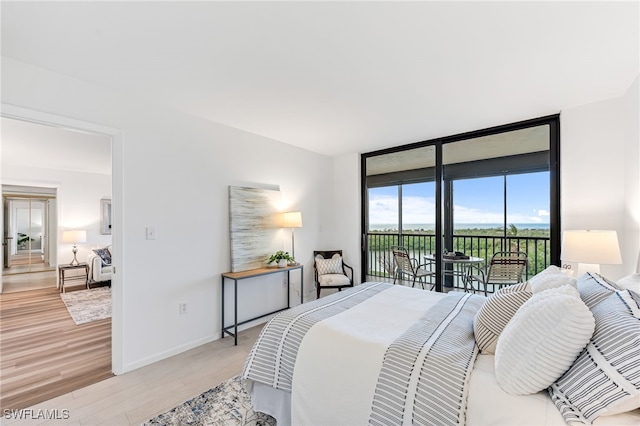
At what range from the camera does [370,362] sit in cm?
145

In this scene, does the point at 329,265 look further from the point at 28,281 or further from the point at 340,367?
the point at 28,281

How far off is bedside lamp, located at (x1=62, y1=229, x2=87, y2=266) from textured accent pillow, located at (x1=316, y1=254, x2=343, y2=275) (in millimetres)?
5030

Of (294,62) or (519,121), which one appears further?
(519,121)

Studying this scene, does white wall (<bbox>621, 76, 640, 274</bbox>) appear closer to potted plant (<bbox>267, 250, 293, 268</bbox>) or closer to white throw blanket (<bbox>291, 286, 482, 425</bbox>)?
white throw blanket (<bbox>291, 286, 482, 425</bbox>)

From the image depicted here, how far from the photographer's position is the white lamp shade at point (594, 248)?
2.22 meters

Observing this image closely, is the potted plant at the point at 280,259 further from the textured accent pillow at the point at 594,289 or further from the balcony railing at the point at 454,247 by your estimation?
the textured accent pillow at the point at 594,289

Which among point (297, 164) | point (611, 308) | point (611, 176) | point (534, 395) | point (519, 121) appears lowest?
point (534, 395)

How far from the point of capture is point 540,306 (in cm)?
119

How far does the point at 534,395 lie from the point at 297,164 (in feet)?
12.1

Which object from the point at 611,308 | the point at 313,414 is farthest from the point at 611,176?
the point at 313,414

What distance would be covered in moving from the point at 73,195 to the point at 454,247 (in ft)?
25.0

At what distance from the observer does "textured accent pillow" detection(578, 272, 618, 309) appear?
1.35 metres

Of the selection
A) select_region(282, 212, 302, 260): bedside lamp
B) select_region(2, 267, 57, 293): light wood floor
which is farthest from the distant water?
select_region(2, 267, 57, 293): light wood floor

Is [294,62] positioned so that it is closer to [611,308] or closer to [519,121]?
[611,308]
